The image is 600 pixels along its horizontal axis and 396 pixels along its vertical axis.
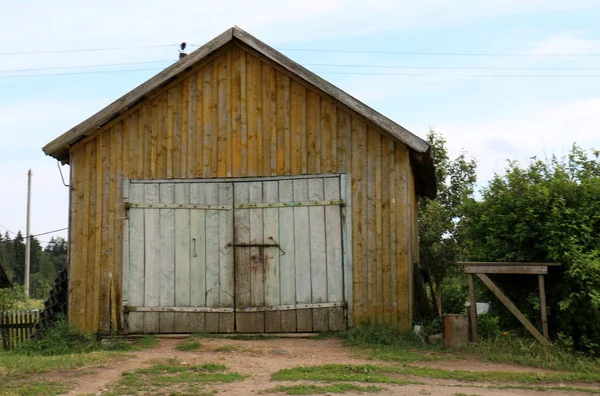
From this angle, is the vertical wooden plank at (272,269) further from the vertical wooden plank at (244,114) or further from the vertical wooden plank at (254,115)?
the vertical wooden plank at (244,114)

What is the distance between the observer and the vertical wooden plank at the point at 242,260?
1241cm

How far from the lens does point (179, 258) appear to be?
12.5 metres

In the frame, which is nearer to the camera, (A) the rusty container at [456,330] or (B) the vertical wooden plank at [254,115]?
(A) the rusty container at [456,330]

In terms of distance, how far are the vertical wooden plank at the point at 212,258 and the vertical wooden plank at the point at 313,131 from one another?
164cm

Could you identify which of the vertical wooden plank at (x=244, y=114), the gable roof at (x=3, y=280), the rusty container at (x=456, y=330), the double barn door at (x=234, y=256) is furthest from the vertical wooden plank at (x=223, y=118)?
the gable roof at (x=3, y=280)

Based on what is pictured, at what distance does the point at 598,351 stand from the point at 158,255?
6.92 m

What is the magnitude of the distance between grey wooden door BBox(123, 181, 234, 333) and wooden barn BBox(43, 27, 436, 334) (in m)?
0.02

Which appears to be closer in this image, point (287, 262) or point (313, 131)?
point (287, 262)

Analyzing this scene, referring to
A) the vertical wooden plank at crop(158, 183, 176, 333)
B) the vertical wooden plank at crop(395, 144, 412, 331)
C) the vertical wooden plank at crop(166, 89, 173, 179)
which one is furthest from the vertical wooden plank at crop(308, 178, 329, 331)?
the vertical wooden plank at crop(166, 89, 173, 179)

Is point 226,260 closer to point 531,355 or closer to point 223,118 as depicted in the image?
point 223,118

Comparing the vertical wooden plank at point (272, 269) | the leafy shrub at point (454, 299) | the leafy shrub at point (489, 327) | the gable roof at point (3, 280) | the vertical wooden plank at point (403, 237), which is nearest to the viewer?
the leafy shrub at point (489, 327)

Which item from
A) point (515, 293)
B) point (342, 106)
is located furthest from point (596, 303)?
point (342, 106)

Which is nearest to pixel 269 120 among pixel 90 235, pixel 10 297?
pixel 90 235

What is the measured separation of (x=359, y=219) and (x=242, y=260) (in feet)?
6.70
